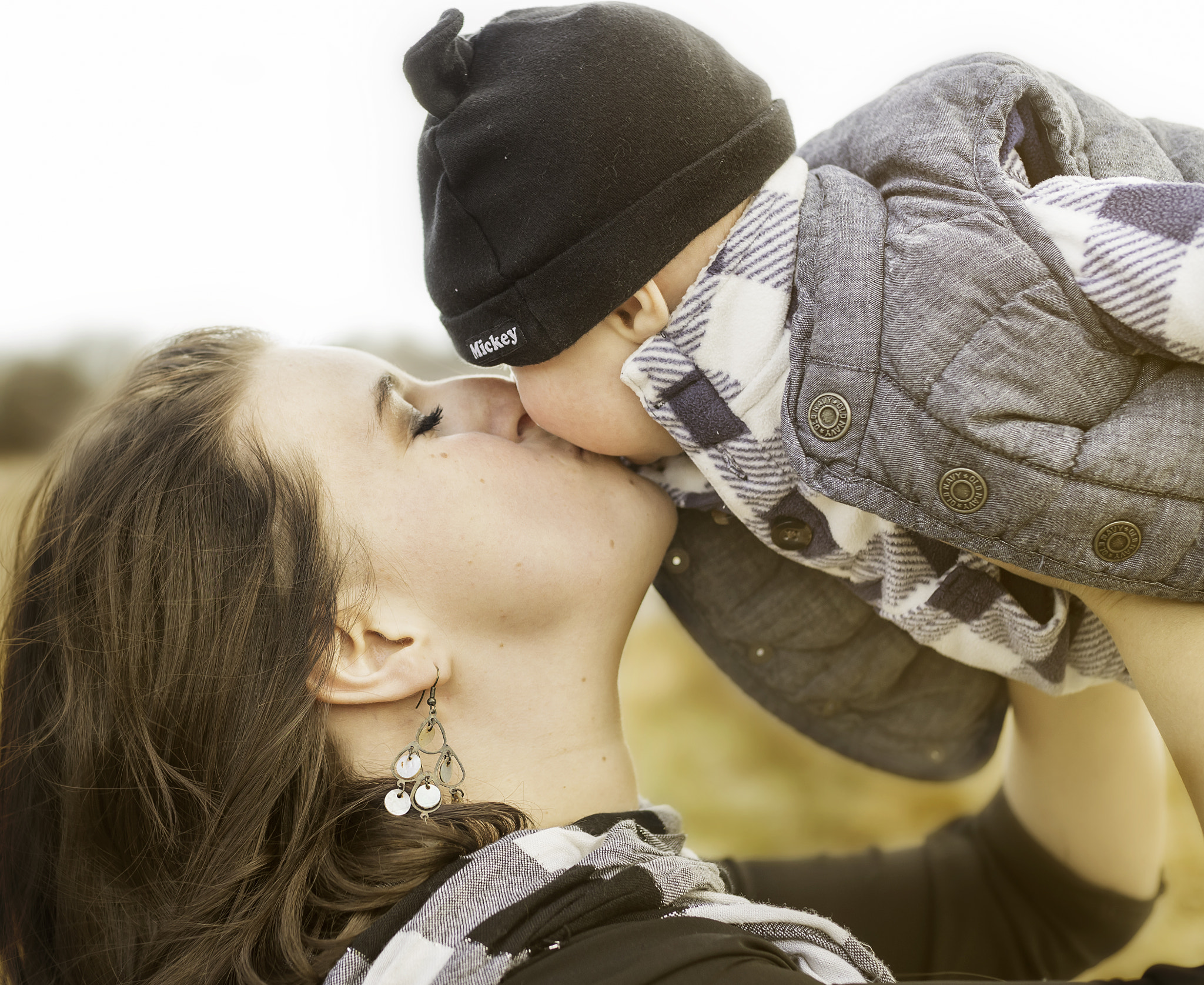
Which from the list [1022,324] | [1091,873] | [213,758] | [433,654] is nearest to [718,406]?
[1022,324]

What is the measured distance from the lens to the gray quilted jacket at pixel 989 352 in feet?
2.43

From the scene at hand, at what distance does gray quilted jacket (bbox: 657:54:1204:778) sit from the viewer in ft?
2.43

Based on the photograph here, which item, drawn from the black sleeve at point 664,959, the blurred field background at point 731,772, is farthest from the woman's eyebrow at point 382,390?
the blurred field background at point 731,772

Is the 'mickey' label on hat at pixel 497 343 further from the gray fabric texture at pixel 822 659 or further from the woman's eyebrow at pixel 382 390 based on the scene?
the gray fabric texture at pixel 822 659

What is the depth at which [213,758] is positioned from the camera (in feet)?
3.13

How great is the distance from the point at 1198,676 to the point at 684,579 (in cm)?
62

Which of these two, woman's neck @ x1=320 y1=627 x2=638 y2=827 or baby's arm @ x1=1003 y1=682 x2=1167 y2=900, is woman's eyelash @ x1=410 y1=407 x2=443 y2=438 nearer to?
woman's neck @ x1=320 y1=627 x2=638 y2=827

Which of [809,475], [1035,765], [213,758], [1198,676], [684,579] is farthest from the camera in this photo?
[1035,765]

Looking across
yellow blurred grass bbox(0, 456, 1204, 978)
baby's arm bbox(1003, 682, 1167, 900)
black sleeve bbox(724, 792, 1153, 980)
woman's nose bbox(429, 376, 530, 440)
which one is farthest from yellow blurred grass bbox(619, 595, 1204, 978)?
woman's nose bbox(429, 376, 530, 440)

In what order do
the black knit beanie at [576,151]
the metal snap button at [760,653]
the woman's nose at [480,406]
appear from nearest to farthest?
the black knit beanie at [576,151], the woman's nose at [480,406], the metal snap button at [760,653]

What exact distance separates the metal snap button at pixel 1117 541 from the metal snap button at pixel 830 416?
241 mm

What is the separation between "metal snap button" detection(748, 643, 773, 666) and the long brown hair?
435 millimetres

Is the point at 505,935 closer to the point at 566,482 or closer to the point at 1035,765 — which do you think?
the point at 566,482

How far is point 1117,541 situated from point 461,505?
659 millimetres
